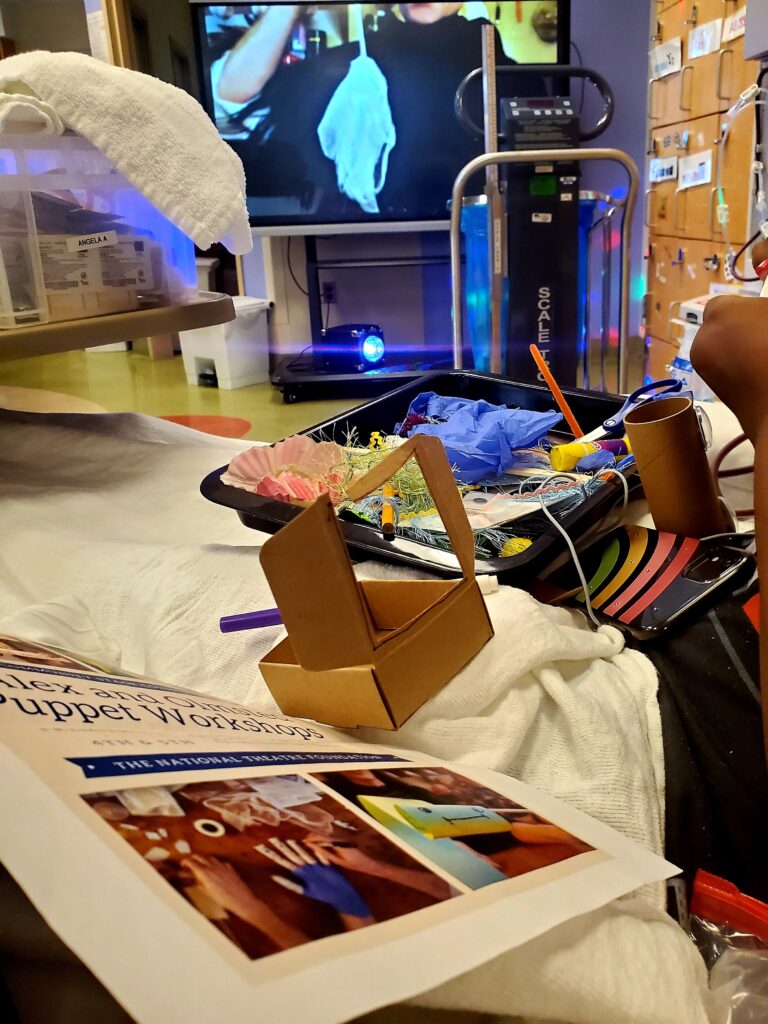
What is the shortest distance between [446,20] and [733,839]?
10.3 feet

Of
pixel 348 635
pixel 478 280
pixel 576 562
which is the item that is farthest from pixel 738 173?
pixel 348 635

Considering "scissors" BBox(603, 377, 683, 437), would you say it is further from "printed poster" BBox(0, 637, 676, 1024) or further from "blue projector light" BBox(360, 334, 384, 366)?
"blue projector light" BBox(360, 334, 384, 366)

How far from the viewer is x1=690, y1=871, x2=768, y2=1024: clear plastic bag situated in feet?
1.23

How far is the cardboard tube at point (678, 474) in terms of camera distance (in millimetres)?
718

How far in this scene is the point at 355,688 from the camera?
0.47 metres

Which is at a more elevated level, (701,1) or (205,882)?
(701,1)

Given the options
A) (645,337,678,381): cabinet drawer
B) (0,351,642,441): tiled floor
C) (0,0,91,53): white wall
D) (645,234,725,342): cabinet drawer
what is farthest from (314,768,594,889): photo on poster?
(0,0,91,53): white wall

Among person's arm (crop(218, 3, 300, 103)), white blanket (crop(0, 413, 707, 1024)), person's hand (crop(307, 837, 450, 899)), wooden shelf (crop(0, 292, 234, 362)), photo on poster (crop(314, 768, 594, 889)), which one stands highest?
person's arm (crop(218, 3, 300, 103))

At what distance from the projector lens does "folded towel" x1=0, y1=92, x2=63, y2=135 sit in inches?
87.1

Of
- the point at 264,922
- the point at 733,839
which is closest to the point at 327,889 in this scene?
the point at 264,922

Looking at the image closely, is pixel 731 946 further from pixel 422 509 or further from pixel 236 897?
pixel 422 509

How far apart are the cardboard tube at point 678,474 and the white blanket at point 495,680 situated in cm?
16

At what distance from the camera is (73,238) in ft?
3.58

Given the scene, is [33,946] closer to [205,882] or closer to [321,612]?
[205,882]
